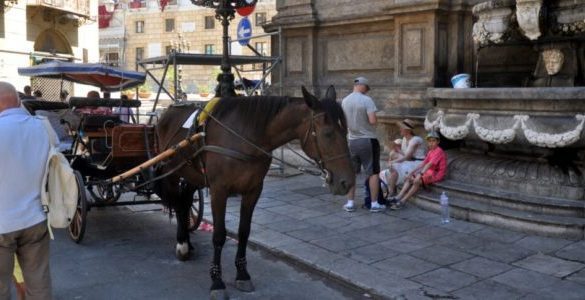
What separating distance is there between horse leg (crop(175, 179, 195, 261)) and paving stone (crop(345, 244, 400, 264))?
1728mm

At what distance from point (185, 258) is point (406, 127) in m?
4.34

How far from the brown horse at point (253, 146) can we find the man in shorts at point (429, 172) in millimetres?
3664

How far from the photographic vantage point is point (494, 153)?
8312 millimetres

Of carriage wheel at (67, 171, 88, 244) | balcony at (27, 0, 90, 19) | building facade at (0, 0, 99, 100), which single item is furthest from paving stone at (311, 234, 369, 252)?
balcony at (27, 0, 90, 19)

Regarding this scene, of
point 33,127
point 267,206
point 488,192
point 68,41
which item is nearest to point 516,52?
point 488,192

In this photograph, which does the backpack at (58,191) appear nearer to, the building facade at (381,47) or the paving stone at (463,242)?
the paving stone at (463,242)

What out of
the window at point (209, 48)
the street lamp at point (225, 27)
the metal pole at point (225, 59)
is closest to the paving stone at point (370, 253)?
the street lamp at point (225, 27)

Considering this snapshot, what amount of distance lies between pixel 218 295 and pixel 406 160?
4719 millimetres

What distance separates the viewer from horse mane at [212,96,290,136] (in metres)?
5.21

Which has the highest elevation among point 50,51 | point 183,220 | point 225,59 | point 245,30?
point 50,51

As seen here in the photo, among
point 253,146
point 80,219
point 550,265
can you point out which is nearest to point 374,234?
point 550,265

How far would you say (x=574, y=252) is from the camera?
19.9 ft

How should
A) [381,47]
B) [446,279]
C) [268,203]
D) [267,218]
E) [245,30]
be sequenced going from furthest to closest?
[245,30] < [381,47] < [268,203] < [267,218] < [446,279]

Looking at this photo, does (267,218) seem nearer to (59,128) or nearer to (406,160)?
(406,160)
